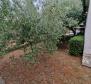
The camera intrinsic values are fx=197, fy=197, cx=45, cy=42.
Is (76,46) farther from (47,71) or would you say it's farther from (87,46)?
(47,71)

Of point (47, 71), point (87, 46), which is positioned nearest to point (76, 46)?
point (87, 46)

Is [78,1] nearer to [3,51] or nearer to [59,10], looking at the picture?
[59,10]

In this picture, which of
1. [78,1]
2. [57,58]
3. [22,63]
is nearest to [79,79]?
[57,58]

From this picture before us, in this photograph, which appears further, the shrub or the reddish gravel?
the shrub

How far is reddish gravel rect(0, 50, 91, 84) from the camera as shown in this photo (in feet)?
23.4

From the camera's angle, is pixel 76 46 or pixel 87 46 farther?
pixel 76 46

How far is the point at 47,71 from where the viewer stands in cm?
766

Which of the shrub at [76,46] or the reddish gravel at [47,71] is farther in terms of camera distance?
the shrub at [76,46]

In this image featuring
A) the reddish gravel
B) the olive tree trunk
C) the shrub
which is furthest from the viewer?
the shrub

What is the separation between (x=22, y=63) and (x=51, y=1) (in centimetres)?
283

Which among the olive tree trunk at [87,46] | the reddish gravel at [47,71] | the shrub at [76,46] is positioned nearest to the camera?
the reddish gravel at [47,71]

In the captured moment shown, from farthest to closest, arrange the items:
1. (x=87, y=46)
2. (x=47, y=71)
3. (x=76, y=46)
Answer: (x=76, y=46)
(x=87, y=46)
(x=47, y=71)

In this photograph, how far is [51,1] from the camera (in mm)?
6988

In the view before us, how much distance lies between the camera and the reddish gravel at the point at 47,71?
7.12 metres
